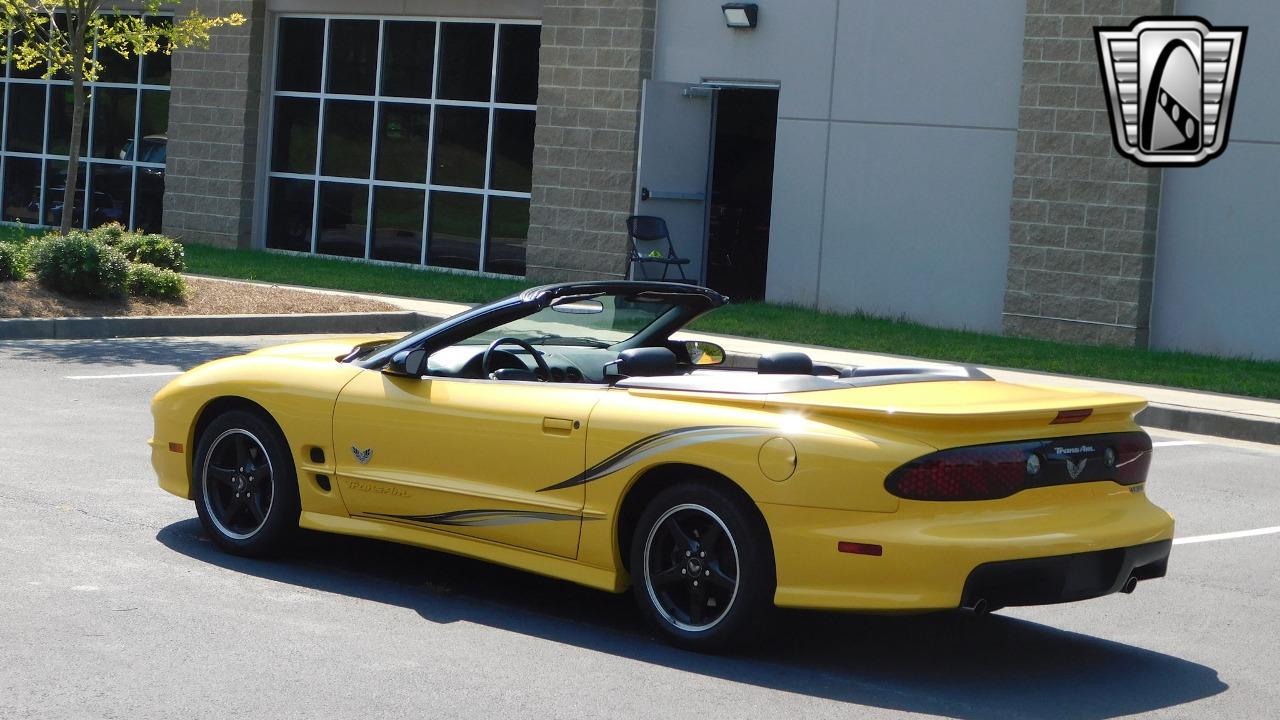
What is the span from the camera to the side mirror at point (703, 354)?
7.46m

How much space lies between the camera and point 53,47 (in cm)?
1981

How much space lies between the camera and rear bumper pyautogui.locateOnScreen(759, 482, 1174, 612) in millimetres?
5496

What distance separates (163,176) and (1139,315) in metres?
15.9

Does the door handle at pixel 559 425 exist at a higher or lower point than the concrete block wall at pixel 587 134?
lower

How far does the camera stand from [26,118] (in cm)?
2848

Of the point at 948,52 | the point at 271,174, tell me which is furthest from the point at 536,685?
the point at 271,174

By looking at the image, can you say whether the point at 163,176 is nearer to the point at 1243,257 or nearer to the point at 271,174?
the point at 271,174

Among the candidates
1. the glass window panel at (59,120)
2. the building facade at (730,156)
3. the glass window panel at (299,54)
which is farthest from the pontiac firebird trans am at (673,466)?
the glass window panel at (59,120)

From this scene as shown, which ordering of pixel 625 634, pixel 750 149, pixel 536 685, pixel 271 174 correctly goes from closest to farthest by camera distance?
pixel 536 685
pixel 625 634
pixel 750 149
pixel 271 174

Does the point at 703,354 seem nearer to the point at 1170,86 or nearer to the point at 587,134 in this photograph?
the point at 1170,86

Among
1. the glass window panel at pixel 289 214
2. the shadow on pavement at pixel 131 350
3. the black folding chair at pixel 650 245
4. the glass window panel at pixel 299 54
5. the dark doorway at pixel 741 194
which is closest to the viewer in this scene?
the shadow on pavement at pixel 131 350

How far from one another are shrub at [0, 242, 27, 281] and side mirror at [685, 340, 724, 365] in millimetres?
11255

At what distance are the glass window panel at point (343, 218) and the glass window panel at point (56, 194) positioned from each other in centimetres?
513

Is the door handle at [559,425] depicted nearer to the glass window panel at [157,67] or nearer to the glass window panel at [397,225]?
the glass window panel at [397,225]
